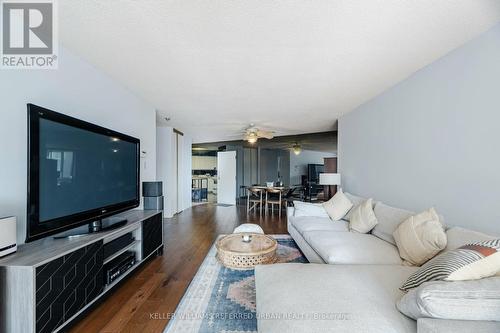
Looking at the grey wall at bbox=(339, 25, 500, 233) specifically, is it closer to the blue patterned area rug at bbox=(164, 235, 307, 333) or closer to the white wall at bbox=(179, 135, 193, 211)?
the blue patterned area rug at bbox=(164, 235, 307, 333)

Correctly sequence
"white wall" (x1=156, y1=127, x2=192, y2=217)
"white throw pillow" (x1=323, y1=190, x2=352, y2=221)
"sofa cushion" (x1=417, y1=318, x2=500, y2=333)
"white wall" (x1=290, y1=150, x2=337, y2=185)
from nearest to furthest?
"sofa cushion" (x1=417, y1=318, x2=500, y2=333) → "white throw pillow" (x1=323, y1=190, x2=352, y2=221) → "white wall" (x1=156, y1=127, x2=192, y2=217) → "white wall" (x1=290, y1=150, x2=337, y2=185)

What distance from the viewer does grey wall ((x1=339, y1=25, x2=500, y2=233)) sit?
1.76m

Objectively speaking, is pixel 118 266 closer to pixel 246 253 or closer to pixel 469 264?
pixel 246 253

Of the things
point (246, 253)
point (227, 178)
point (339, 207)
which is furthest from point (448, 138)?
point (227, 178)

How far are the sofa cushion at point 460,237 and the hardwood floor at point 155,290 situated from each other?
2.28 meters

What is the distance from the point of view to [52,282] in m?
1.44

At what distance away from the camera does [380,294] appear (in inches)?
51.3

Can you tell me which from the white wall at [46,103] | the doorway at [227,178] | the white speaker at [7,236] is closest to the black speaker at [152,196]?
the white wall at [46,103]

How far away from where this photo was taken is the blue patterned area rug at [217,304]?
1.61 m

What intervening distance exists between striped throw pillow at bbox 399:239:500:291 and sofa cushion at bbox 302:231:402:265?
797mm

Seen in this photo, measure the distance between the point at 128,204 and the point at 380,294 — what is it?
270cm

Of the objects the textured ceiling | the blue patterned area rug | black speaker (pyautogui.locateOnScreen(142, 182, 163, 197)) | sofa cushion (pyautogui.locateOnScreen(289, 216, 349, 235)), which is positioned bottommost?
the blue patterned area rug

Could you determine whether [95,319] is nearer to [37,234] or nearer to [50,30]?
[37,234]

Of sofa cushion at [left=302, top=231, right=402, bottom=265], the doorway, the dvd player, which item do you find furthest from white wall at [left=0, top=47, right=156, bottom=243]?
the doorway
